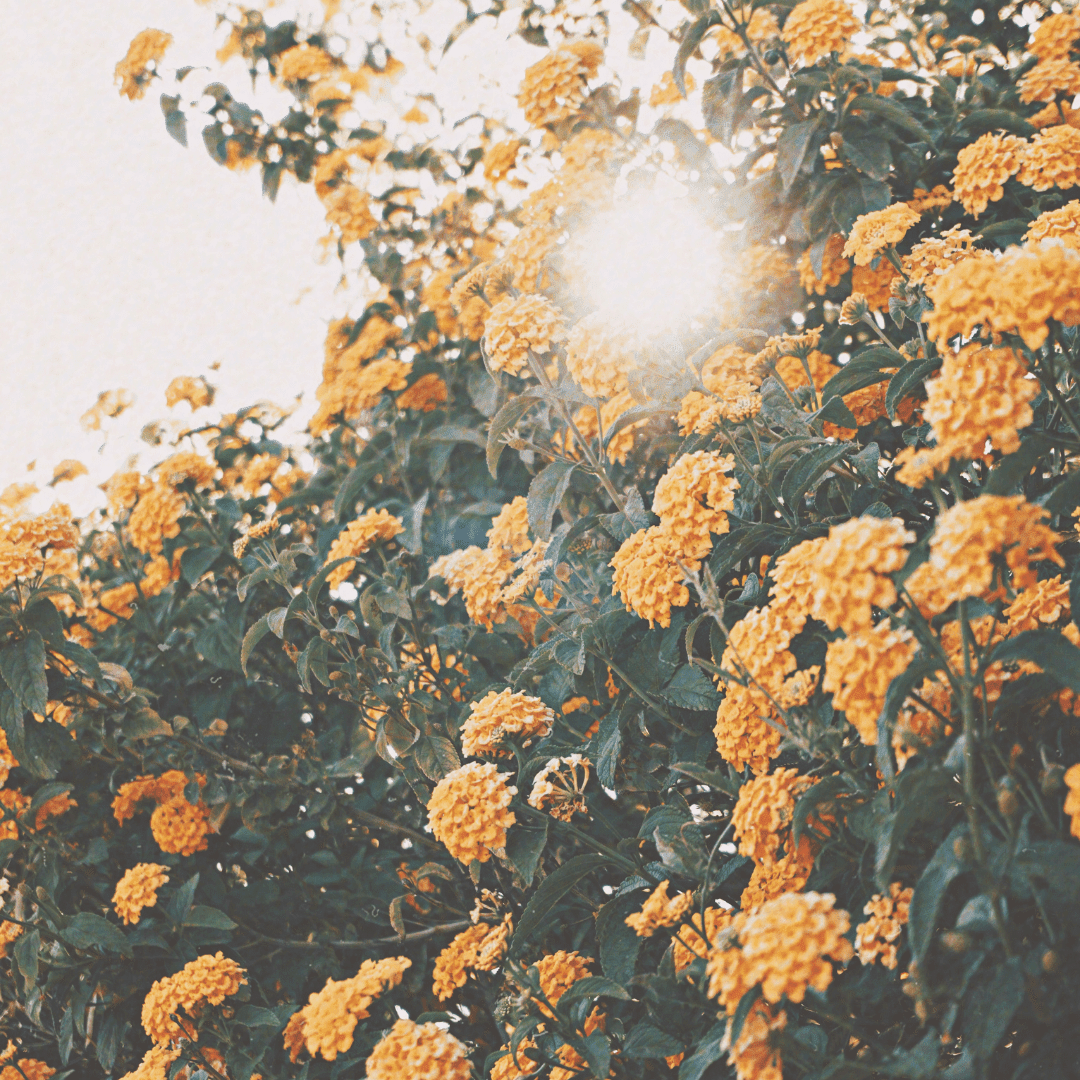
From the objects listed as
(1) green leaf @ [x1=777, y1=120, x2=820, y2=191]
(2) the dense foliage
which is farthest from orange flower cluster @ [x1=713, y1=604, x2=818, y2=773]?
(1) green leaf @ [x1=777, y1=120, x2=820, y2=191]

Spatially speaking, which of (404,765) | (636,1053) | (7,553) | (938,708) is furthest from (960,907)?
(7,553)

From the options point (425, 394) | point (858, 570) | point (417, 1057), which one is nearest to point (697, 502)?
point (858, 570)

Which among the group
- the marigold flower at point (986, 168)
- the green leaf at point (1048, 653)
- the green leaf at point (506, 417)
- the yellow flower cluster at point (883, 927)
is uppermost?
the marigold flower at point (986, 168)

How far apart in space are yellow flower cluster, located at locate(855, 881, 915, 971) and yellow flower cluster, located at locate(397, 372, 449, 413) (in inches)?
102

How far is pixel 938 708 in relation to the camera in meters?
1.22

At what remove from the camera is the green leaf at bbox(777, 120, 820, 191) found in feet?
8.30

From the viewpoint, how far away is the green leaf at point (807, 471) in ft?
5.17

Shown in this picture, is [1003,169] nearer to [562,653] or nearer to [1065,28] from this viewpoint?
[1065,28]

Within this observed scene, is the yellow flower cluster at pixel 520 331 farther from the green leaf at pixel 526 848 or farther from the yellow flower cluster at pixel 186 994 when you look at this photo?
the yellow flower cluster at pixel 186 994

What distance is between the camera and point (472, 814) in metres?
1.69

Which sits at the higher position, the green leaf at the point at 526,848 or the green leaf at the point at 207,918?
the green leaf at the point at 526,848

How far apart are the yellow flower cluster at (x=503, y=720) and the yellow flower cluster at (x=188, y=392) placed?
2.25m

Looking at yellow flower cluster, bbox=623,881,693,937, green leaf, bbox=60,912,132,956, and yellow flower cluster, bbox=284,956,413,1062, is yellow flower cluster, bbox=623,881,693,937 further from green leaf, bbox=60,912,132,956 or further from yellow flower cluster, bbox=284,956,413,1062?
green leaf, bbox=60,912,132,956

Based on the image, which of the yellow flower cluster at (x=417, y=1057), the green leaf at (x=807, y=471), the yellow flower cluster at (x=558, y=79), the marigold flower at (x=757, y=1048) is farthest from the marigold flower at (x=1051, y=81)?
the yellow flower cluster at (x=417, y=1057)
